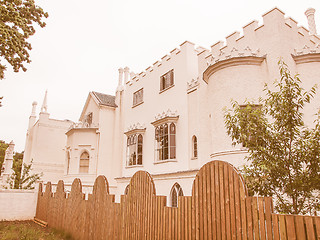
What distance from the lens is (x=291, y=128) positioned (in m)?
5.04

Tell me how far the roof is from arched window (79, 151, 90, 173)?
15.6 feet

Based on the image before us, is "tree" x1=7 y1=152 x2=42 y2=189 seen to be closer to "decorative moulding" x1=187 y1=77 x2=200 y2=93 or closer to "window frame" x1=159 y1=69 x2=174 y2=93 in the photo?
"window frame" x1=159 y1=69 x2=174 y2=93

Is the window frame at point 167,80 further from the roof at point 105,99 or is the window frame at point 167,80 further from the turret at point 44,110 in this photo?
the turret at point 44,110

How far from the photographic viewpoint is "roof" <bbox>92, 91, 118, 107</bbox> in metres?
23.6

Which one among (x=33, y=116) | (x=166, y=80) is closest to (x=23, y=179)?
(x=33, y=116)

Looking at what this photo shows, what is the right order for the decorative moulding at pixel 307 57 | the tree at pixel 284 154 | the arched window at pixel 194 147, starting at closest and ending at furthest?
the tree at pixel 284 154, the decorative moulding at pixel 307 57, the arched window at pixel 194 147

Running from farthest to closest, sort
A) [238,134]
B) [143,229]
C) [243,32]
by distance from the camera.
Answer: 1. [243,32]
2. [143,229]
3. [238,134]

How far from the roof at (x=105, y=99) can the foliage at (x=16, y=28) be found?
1440 centimetres

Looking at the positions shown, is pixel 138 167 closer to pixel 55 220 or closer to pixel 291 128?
pixel 55 220

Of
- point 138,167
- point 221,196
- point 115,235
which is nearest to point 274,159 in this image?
point 221,196

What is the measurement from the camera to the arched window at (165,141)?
15.8m

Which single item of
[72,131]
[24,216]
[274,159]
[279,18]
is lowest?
[24,216]

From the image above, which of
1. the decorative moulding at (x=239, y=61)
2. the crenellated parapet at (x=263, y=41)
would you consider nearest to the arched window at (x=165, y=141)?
the crenellated parapet at (x=263, y=41)

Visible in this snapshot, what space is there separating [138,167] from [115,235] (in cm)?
1126
